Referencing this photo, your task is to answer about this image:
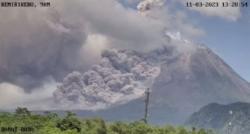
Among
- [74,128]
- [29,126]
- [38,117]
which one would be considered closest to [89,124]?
[74,128]

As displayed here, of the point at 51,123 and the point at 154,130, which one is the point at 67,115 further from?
the point at 154,130

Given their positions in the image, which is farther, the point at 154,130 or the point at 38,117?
the point at 38,117

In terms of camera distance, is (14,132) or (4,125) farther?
(4,125)

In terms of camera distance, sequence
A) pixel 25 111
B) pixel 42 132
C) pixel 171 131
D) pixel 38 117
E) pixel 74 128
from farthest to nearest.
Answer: pixel 25 111 < pixel 38 117 < pixel 171 131 < pixel 74 128 < pixel 42 132

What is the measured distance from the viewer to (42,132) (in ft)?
235

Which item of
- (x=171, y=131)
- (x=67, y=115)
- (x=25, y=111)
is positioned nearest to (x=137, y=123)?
(x=171, y=131)

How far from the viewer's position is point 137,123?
89.8 metres

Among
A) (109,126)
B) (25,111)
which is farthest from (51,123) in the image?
(25,111)

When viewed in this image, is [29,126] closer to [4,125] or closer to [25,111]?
[4,125]

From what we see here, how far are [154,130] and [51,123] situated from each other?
15.1 meters

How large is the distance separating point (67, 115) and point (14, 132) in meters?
9.44

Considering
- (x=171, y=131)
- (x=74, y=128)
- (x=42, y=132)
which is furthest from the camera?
(x=171, y=131)

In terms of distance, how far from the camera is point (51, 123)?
79.1 m

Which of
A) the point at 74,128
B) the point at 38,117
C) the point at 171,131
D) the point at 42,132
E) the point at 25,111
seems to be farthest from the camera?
the point at 25,111
